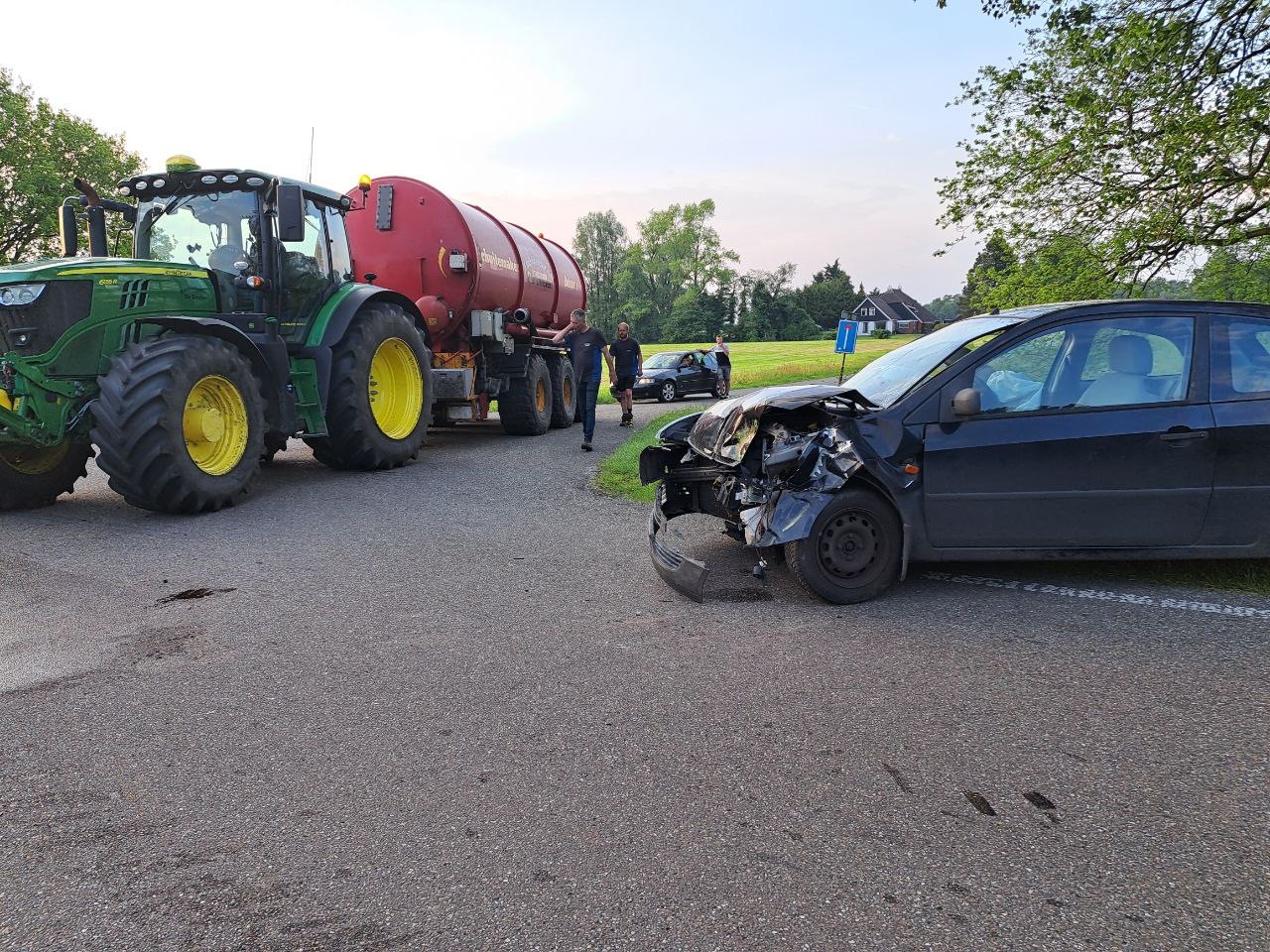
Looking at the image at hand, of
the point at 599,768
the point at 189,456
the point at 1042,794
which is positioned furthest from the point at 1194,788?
the point at 189,456

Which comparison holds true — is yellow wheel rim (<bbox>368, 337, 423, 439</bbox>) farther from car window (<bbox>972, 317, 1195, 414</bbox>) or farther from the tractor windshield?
car window (<bbox>972, 317, 1195, 414</bbox>)

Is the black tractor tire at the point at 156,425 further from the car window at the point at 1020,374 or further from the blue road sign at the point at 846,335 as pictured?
the blue road sign at the point at 846,335

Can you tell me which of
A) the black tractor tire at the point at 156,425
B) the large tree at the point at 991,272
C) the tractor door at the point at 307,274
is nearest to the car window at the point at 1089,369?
the black tractor tire at the point at 156,425

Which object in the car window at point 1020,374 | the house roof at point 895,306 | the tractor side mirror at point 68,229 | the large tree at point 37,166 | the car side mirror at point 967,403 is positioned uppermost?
the house roof at point 895,306

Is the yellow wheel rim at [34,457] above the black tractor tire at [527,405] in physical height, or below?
below

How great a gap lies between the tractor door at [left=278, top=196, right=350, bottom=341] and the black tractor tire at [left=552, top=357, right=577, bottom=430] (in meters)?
5.55

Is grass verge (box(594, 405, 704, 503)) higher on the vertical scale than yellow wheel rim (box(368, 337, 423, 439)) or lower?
lower

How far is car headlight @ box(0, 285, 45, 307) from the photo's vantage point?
21.0ft

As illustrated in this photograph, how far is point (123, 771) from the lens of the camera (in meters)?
2.78

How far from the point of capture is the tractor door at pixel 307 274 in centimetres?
829

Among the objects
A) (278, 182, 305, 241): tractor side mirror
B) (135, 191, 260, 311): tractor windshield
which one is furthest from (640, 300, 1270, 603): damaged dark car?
(135, 191, 260, 311): tractor windshield

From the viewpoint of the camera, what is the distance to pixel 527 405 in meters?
13.3

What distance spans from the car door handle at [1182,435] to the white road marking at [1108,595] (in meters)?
0.90

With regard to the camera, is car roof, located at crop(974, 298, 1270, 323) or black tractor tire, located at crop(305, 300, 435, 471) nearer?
car roof, located at crop(974, 298, 1270, 323)
